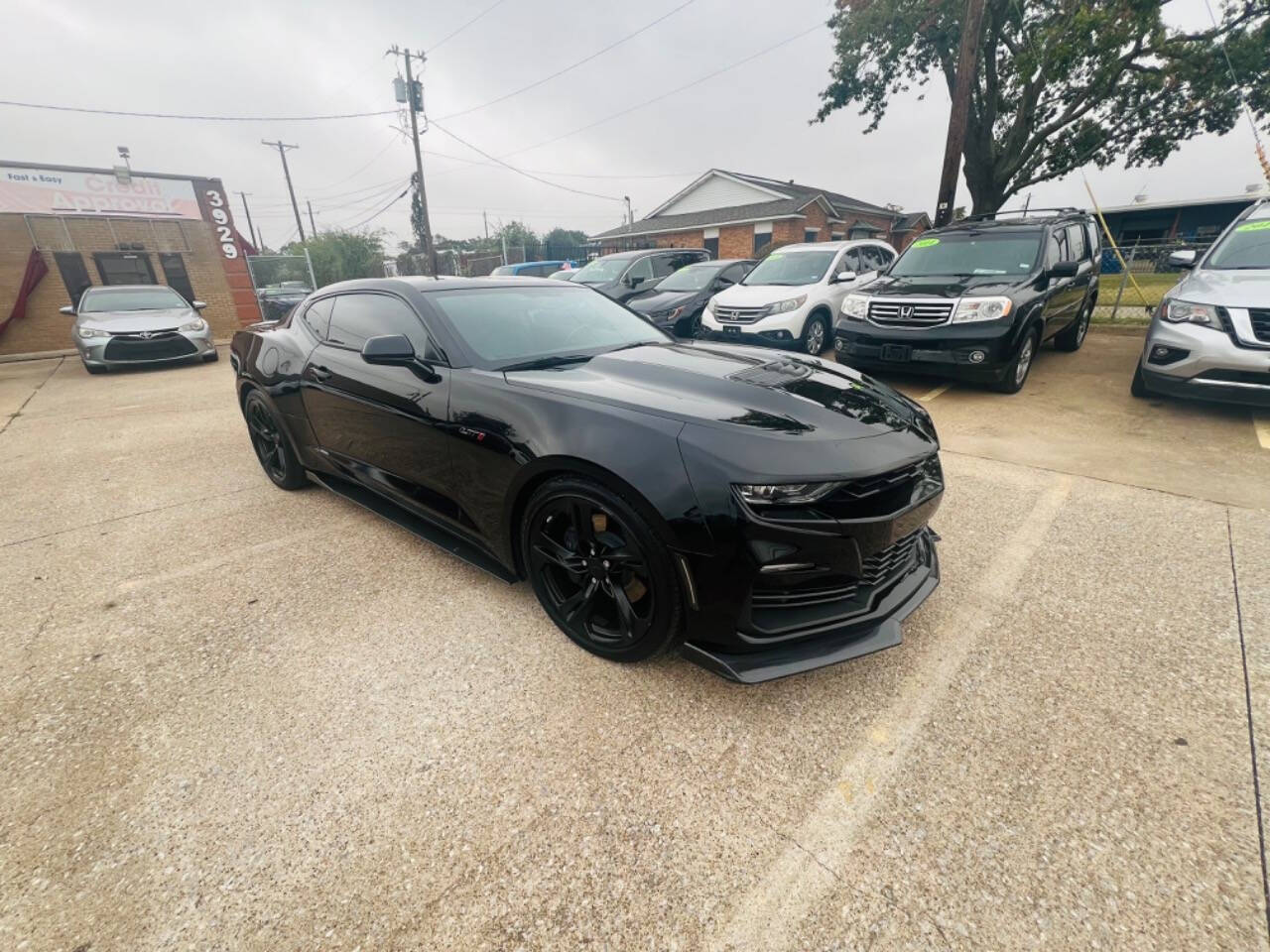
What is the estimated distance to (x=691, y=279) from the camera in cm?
921

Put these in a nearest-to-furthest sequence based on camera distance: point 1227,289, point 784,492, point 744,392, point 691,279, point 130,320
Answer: point 784,492
point 744,392
point 1227,289
point 130,320
point 691,279

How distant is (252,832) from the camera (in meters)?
1.51

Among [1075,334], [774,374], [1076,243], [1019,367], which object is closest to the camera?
[774,374]

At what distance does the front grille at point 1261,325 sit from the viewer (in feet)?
12.8

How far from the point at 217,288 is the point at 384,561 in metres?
16.7

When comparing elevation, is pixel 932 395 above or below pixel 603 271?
below

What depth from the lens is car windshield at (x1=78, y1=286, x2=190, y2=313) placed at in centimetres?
935

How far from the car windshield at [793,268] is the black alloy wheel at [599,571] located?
263 inches

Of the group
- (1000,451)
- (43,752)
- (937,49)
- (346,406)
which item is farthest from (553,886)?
(937,49)

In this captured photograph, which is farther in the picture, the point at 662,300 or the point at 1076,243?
the point at 662,300

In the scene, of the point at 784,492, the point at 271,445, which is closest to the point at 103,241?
the point at 271,445

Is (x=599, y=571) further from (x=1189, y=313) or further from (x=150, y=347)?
(x=150, y=347)

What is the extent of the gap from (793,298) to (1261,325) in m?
4.18

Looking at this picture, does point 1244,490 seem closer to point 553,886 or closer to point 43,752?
point 553,886
